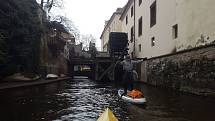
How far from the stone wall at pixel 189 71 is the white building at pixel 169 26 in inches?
20.1

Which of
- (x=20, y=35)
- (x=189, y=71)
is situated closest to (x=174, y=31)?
(x=189, y=71)

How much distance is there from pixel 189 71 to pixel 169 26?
5895 mm

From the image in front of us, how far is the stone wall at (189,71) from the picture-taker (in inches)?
570

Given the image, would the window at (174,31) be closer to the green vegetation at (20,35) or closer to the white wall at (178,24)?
the white wall at (178,24)

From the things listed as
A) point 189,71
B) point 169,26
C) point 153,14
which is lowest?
point 189,71

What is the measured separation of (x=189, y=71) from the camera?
17.2 meters

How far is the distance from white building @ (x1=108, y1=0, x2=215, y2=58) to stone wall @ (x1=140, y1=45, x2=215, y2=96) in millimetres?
511

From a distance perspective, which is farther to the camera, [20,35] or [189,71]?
[20,35]

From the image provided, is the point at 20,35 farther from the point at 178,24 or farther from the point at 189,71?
the point at 189,71

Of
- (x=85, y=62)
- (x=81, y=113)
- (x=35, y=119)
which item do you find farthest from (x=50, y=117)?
(x=85, y=62)

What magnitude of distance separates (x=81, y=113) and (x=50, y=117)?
1133 millimetres

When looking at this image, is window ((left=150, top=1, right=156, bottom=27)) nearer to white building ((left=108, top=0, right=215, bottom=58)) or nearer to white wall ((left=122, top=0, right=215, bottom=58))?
white building ((left=108, top=0, right=215, bottom=58))

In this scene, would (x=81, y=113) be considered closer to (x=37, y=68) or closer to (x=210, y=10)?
(x=210, y=10)

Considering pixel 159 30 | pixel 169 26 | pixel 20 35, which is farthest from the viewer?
pixel 159 30
